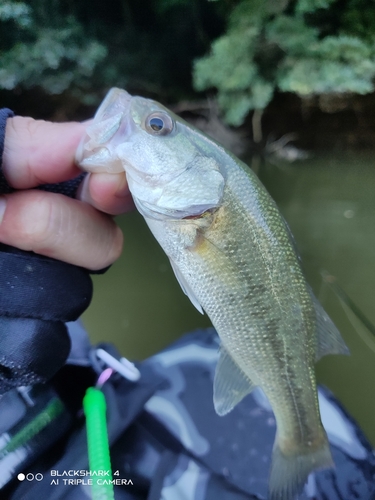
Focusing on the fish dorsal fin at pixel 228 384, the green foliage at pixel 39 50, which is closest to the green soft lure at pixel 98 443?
the fish dorsal fin at pixel 228 384

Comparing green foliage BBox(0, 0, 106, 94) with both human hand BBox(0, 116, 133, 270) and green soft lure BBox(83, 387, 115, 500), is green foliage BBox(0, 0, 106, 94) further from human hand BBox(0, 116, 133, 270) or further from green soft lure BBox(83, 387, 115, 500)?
green soft lure BBox(83, 387, 115, 500)

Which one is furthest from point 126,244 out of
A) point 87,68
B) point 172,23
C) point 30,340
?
point 172,23

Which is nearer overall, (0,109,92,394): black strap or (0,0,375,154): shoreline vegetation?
(0,109,92,394): black strap

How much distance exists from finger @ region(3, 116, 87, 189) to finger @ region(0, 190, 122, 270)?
0.13 feet

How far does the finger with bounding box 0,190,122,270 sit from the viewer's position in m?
0.63

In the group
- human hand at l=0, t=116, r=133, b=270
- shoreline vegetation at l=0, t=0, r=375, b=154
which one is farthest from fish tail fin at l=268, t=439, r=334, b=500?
shoreline vegetation at l=0, t=0, r=375, b=154

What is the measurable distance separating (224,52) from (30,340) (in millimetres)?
3295

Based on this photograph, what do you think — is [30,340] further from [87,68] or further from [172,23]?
[172,23]

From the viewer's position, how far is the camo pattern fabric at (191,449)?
2.64 feet

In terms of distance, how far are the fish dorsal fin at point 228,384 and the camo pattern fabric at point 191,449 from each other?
0.24m

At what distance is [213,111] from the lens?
396 cm

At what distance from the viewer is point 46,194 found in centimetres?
65

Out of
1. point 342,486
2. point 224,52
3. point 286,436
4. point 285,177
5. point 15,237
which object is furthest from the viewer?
point 285,177

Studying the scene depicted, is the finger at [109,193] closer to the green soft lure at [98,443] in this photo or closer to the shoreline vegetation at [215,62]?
the green soft lure at [98,443]
